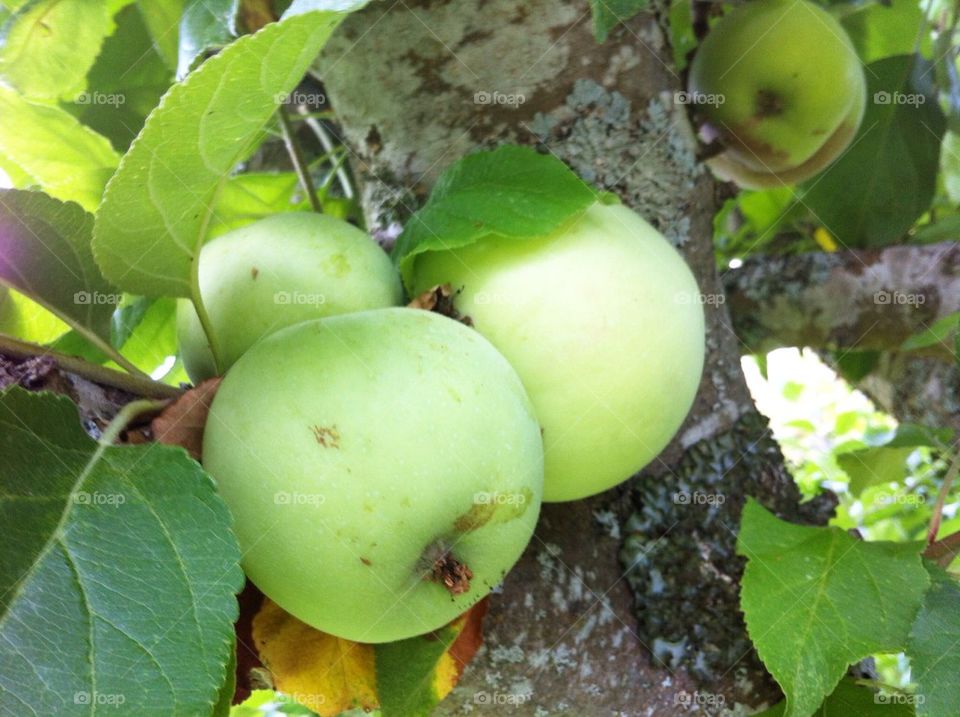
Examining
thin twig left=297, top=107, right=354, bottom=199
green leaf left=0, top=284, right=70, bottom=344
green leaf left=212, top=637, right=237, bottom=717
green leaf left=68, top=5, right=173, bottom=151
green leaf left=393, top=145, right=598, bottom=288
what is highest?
green leaf left=393, top=145, right=598, bottom=288

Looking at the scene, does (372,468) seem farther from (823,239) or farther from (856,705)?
(823,239)

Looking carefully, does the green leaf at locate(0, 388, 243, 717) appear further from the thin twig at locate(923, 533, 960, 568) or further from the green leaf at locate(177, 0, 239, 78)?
the thin twig at locate(923, 533, 960, 568)

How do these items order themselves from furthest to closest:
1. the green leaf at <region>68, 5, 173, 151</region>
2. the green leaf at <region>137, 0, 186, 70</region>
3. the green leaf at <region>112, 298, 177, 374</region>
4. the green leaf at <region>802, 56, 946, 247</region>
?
the green leaf at <region>802, 56, 946, 247</region> → the green leaf at <region>68, 5, 173, 151</region> → the green leaf at <region>137, 0, 186, 70</region> → the green leaf at <region>112, 298, 177, 374</region>

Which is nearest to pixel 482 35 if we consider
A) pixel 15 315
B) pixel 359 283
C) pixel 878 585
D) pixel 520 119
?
pixel 520 119

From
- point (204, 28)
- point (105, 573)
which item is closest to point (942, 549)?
point (105, 573)

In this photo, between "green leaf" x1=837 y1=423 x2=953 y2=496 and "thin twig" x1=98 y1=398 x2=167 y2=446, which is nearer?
"thin twig" x1=98 y1=398 x2=167 y2=446

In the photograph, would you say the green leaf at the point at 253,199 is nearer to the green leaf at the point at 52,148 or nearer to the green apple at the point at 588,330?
the green leaf at the point at 52,148

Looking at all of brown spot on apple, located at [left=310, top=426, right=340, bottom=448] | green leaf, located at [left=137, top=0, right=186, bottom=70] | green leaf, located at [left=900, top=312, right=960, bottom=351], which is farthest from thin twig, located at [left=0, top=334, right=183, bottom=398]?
green leaf, located at [left=900, top=312, right=960, bottom=351]
